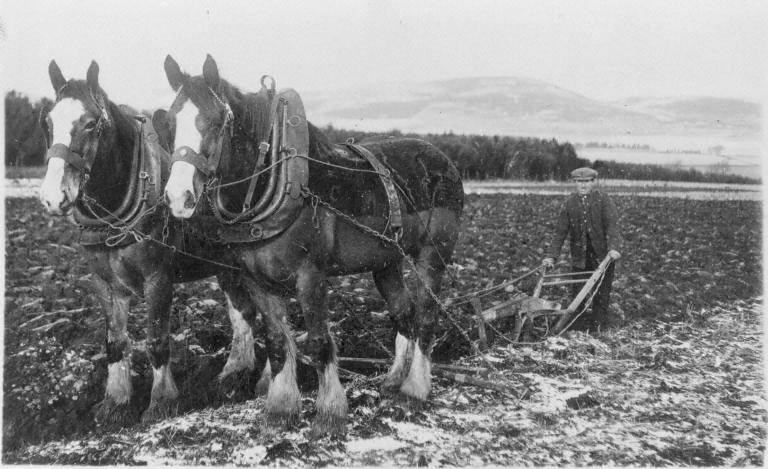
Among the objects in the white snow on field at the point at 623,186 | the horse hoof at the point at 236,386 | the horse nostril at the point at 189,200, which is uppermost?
the white snow on field at the point at 623,186

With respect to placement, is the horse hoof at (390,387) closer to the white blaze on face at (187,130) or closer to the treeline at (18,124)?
the white blaze on face at (187,130)

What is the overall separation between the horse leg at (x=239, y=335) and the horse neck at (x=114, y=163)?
4.01 ft

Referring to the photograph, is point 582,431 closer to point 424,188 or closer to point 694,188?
point 424,188

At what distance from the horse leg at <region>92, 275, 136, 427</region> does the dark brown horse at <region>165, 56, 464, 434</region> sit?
945mm

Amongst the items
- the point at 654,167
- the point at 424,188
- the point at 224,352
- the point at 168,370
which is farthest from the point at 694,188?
the point at 168,370

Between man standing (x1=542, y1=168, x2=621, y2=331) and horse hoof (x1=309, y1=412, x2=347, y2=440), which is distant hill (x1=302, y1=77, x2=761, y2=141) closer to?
man standing (x1=542, y1=168, x2=621, y2=331)

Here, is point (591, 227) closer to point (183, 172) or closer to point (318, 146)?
point (318, 146)

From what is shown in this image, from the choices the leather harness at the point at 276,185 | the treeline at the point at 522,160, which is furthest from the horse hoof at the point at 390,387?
the treeline at the point at 522,160

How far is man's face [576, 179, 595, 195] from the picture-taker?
607cm

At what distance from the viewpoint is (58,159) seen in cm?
333

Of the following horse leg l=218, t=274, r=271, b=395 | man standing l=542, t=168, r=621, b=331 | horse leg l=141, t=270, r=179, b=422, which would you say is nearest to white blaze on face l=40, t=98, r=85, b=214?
horse leg l=141, t=270, r=179, b=422

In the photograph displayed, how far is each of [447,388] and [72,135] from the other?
10.9 feet

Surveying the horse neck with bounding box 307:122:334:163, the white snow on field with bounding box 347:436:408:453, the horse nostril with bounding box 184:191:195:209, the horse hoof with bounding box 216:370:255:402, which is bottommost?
the white snow on field with bounding box 347:436:408:453

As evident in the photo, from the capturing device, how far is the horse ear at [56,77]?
3541mm
